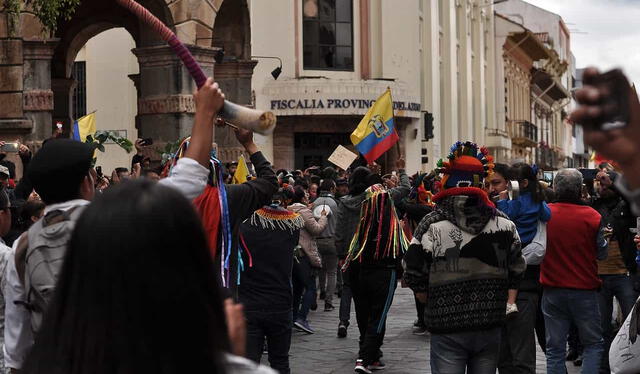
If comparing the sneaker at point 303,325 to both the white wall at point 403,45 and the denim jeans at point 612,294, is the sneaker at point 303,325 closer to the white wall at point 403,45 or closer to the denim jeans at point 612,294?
the denim jeans at point 612,294

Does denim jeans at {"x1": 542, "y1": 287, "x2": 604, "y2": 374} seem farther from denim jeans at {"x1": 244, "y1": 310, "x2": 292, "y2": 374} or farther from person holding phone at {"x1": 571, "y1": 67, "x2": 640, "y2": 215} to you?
person holding phone at {"x1": 571, "y1": 67, "x2": 640, "y2": 215}

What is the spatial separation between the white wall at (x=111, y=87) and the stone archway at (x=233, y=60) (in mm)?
19219

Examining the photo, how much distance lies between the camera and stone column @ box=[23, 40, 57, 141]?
14.0 meters

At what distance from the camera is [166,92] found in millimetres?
15016

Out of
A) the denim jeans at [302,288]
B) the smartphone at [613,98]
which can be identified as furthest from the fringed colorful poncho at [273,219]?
the smartphone at [613,98]

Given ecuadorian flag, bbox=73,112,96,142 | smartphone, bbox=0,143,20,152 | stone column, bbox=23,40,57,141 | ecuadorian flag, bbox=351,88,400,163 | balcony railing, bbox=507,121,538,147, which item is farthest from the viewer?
balcony railing, bbox=507,121,538,147

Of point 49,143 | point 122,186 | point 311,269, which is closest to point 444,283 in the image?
point 49,143

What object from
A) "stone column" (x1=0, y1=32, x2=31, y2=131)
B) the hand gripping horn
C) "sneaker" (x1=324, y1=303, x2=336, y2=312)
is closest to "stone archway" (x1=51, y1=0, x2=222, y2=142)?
"stone column" (x1=0, y1=32, x2=31, y2=131)

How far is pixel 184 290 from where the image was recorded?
2.07 metres

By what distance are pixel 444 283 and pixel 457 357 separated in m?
0.44

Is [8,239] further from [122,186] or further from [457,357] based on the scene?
[122,186]

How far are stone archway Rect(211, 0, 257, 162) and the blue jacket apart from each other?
25.8 feet

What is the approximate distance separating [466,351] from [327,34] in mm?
27005

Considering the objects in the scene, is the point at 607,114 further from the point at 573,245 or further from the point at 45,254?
the point at 573,245
